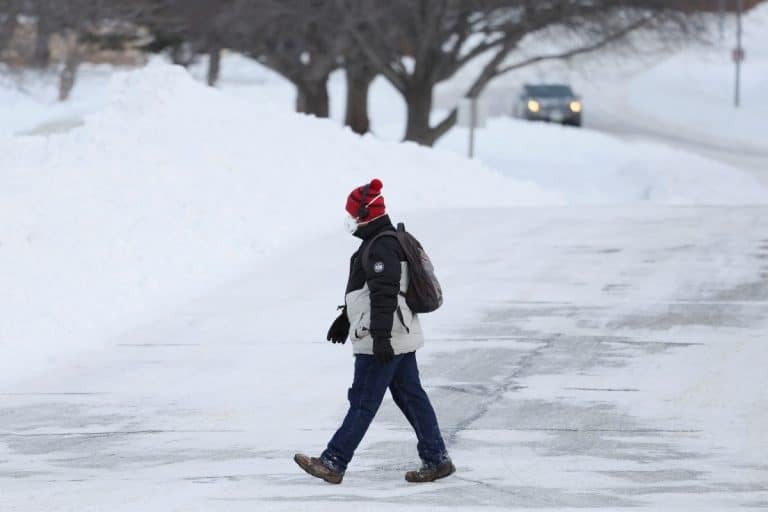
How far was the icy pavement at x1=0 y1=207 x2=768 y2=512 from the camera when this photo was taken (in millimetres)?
8156

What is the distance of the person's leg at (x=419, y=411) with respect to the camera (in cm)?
816

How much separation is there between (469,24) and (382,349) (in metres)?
27.8

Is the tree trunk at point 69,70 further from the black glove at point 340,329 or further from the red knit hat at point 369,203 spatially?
the red knit hat at point 369,203

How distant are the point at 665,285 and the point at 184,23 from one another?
24428 mm

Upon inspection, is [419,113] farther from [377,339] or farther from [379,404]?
[377,339]

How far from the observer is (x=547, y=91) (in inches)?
2181

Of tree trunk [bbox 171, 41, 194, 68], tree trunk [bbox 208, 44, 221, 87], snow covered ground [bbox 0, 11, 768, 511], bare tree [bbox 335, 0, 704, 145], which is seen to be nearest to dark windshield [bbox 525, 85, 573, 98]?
tree trunk [bbox 208, 44, 221, 87]

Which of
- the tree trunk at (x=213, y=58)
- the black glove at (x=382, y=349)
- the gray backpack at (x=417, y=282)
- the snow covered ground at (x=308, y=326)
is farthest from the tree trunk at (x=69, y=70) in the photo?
the black glove at (x=382, y=349)

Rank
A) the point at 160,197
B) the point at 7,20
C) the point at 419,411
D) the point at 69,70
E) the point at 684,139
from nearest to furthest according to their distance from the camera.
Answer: the point at 419,411 < the point at 160,197 < the point at 7,20 < the point at 69,70 < the point at 684,139

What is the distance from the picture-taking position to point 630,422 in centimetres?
985

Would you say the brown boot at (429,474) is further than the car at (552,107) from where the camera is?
No

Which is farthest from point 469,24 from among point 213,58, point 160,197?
point 160,197

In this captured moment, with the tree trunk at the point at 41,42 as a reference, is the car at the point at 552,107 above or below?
below

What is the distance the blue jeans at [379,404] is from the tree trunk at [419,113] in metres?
28.1
